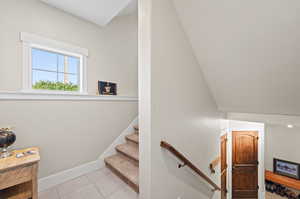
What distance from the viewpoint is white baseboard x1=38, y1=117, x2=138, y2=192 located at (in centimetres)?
176

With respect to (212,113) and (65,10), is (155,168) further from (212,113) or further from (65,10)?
(65,10)

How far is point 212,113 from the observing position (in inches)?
107

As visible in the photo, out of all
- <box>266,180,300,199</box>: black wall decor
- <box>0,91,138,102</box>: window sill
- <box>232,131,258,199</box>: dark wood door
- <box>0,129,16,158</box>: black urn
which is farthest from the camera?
<box>266,180,300,199</box>: black wall decor

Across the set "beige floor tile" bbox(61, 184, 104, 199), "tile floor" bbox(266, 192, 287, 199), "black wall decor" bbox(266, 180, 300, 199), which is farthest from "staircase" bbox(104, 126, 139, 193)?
"black wall decor" bbox(266, 180, 300, 199)

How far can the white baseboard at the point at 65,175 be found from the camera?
1.74m

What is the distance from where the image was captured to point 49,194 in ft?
5.42

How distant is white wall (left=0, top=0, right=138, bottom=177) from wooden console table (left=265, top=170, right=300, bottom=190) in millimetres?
6021

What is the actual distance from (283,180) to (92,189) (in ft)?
21.8

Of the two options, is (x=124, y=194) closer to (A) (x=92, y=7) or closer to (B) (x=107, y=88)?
(B) (x=107, y=88)

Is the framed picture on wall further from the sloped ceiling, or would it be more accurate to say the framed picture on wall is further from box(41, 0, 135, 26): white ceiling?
box(41, 0, 135, 26): white ceiling

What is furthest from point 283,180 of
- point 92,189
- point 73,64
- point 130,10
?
point 73,64

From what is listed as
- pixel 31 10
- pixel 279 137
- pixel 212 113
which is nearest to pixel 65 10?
pixel 31 10

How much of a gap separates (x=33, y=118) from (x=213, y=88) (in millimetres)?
2851

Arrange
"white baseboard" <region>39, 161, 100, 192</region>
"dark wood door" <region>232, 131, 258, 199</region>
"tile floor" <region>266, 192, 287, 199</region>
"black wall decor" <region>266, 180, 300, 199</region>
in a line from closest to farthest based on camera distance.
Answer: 1. "white baseboard" <region>39, 161, 100, 192</region>
2. "dark wood door" <region>232, 131, 258, 199</region>
3. "black wall decor" <region>266, 180, 300, 199</region>
4. "tile floor" <region>266, 192, 287, 199</region>
